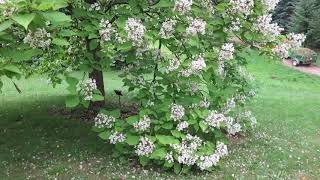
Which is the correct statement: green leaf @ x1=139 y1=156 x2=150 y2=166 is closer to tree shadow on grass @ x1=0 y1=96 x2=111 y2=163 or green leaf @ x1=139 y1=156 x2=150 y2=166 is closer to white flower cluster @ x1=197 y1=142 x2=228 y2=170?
white flower cluster @ x1=197 y1=142 x2=228 y2=170

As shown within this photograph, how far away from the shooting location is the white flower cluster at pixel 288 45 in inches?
305

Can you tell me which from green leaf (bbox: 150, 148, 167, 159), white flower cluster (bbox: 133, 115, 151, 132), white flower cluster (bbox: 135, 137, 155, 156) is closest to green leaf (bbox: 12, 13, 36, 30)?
white flower cluster (bbox: 133, 115, 151, 132)

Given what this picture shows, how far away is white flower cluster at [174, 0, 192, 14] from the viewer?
22.3 feet

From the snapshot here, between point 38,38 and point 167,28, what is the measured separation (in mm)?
2160

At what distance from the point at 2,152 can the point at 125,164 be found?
2544 mm

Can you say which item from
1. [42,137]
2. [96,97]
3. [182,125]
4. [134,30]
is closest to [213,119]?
[182,125]

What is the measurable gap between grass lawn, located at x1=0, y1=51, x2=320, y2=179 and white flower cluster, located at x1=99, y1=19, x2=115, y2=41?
7.58 ft

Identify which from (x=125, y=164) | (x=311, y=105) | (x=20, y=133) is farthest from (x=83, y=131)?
(x=311, y=105)

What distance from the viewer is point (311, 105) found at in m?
16.6

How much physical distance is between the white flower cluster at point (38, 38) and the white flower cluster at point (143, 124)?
2.37 m

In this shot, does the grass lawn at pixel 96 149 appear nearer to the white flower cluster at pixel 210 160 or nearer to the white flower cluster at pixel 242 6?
the white flower cluster at pixel 210 160

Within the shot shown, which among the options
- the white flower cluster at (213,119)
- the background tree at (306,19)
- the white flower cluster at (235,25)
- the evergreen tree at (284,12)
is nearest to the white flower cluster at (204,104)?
the white flower cluster at (213,119)

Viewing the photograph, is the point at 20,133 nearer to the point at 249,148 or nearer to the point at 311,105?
the point at 249,148

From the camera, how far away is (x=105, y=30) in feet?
23.0
